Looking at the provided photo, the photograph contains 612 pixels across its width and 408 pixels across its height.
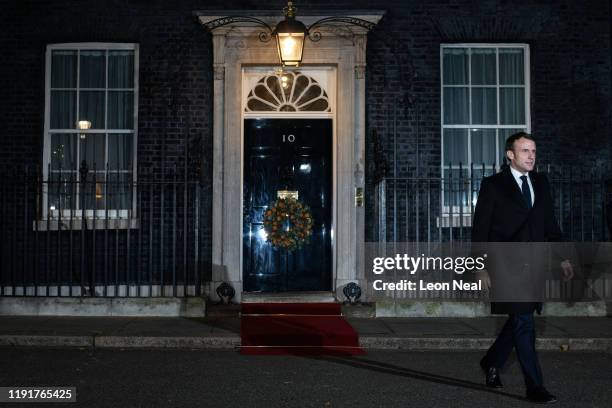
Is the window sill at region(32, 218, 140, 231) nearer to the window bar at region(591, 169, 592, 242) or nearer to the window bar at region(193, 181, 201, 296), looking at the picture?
the window bar at region(193, 181, 201, 296)

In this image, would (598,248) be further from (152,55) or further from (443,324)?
(152,55)

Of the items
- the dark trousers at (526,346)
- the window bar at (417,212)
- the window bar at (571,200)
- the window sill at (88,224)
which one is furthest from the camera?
the window sill at (88,224)

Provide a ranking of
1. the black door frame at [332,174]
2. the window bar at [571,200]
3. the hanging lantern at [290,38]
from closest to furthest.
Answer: the hanging lantern at [290,38] < the window bar at [571,200] < the black door frame at [332,174]

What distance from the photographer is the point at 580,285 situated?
1019cm

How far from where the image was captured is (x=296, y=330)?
323 inches

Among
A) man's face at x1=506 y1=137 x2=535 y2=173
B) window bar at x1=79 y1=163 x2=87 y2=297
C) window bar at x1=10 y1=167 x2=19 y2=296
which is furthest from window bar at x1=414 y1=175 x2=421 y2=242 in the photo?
window bar at x1=10 y1=167 x2=19 y2=296

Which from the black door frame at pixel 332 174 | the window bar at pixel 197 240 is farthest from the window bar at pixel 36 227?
the black door frame at pixel 332 174

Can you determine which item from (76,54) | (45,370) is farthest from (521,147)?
(76,54)

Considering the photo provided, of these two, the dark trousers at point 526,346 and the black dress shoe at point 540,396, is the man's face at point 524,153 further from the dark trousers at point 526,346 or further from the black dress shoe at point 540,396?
the black dress shoe at point 540,396

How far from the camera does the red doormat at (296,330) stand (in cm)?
743

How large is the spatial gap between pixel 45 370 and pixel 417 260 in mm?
5563

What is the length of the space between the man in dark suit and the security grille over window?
5533 millimetres

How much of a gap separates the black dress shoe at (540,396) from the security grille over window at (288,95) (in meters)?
6.24

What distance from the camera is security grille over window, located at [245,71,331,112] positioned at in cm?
1048
